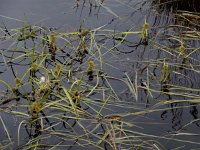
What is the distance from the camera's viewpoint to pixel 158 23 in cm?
325

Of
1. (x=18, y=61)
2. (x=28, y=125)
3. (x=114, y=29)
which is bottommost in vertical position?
(x=28, y=125)

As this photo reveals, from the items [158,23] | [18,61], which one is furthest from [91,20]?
[18,61]

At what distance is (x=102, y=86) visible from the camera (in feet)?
8.45

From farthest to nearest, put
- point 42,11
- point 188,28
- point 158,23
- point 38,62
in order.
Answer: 1. point 42,11
2. point 158,23
3. point 188,28
4. point 38,62

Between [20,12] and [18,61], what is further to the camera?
[20,12]

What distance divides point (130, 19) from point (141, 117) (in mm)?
1189

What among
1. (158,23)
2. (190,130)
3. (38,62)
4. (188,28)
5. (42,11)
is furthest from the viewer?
(42,11)

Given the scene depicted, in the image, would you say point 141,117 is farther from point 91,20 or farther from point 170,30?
point 91,20

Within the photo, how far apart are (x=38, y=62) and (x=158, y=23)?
39.0 inches

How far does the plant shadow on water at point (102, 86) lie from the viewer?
2.20 m

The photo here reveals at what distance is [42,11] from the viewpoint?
351 centimetres

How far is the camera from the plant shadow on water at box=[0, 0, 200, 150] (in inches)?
86.4

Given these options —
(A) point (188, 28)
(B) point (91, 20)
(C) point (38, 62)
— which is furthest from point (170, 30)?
(C) point (38, 62)

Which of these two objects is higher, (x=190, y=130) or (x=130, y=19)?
(x=130, y=19)
